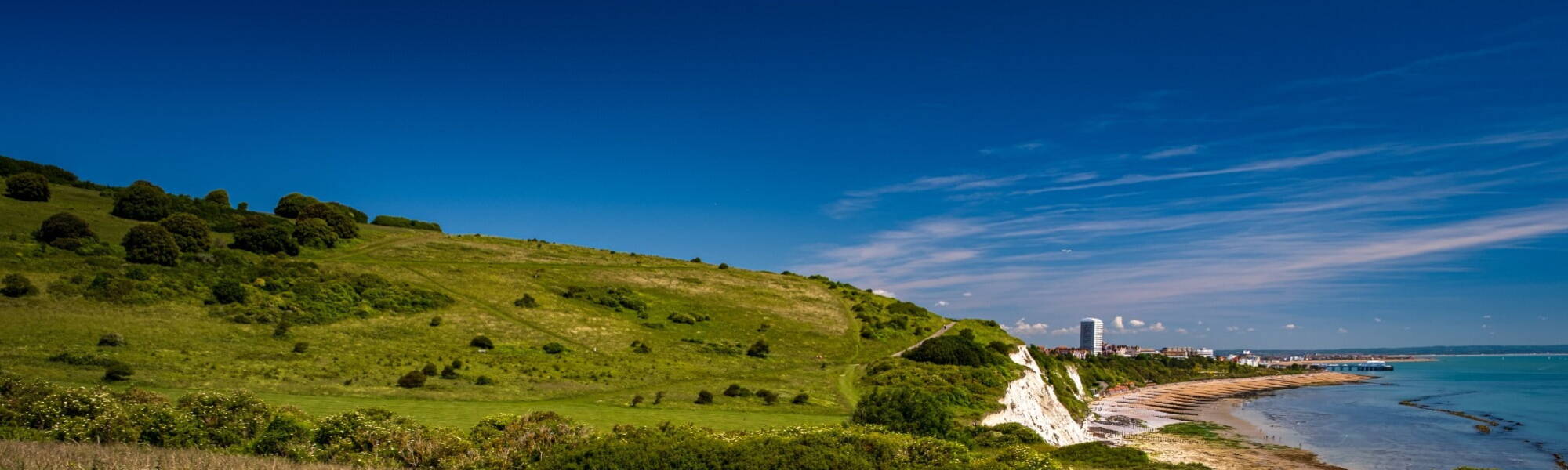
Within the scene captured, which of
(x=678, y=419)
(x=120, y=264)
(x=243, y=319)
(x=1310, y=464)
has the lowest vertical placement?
(x=1310, y=464)

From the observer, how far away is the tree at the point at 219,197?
9196 cm

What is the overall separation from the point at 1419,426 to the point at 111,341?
386ft

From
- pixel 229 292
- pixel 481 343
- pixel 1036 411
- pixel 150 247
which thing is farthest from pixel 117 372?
pixel 1036 411

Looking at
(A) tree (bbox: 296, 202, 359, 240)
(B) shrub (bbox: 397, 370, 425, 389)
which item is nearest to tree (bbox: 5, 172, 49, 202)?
(A) tree (bbox: 296, 202, 359, 240)

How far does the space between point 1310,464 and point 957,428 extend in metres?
37.4

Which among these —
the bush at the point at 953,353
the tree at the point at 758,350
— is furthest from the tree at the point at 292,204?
the bush at the point at 953,353

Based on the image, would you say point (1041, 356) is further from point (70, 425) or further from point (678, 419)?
point (70, 425)

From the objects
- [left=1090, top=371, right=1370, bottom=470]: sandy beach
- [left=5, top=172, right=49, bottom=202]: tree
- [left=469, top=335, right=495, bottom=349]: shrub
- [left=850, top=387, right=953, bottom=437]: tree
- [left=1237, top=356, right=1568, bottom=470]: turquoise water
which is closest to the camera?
[left=850, top=387, right=953, bottom=437]: tree

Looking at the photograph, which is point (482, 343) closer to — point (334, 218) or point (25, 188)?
point (334, 218)

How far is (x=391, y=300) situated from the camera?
207 feet

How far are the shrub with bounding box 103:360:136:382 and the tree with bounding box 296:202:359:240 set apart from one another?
53.2 m

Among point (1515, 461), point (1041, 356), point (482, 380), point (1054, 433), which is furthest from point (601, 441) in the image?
point (1041, 356)

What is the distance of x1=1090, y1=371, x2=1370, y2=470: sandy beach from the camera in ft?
187

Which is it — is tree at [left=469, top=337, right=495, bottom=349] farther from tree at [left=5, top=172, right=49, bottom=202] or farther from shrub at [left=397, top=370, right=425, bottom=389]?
tree at [left=5, top=172, right=49, bottom=202]
